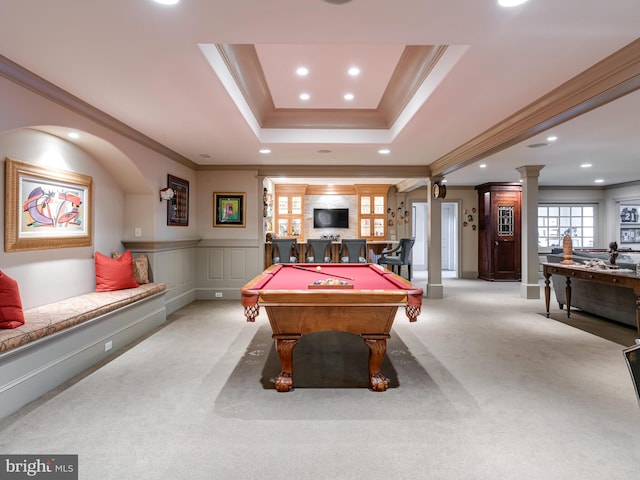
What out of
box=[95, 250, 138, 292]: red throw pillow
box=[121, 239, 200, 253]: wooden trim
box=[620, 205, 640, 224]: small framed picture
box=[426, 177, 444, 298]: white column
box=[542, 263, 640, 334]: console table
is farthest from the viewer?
box=[620, 205, 640, 224]: small framed picture

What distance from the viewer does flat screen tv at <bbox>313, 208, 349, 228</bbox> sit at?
9.73m

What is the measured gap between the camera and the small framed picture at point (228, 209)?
6.39 metres

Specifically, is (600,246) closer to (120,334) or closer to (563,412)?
(563,412)

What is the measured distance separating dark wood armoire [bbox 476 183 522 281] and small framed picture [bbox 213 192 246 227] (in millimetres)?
6155

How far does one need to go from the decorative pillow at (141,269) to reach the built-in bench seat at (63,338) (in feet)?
1.02

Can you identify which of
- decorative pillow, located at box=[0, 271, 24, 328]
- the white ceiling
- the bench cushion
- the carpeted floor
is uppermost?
the white ceiling

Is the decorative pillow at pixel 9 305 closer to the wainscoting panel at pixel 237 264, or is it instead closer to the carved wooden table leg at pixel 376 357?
the carved wooden table leg at pixel 376 357

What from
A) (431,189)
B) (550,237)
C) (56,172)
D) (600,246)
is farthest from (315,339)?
(600,246)

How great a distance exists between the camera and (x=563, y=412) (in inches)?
93.0

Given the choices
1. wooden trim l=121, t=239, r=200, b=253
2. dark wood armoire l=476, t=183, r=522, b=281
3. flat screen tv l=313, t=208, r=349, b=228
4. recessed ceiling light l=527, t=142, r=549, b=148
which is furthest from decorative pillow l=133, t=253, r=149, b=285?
dark wood armoire l=476, t=183, r=522, b=281

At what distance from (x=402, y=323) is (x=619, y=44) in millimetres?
3553

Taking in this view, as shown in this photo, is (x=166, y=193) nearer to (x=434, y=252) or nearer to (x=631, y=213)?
(x=434, y=252)

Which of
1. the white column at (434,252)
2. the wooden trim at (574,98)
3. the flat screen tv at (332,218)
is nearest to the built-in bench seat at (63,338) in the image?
the wooden trim at (574,98)

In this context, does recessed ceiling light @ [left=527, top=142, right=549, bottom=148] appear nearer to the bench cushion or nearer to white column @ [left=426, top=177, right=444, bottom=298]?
white column @ [left=426, top=177, right=444, bottom=298]
